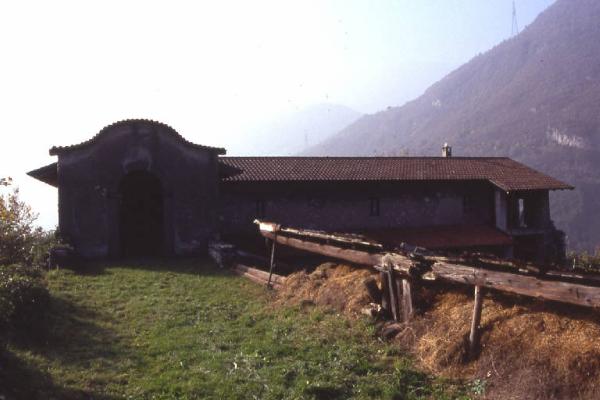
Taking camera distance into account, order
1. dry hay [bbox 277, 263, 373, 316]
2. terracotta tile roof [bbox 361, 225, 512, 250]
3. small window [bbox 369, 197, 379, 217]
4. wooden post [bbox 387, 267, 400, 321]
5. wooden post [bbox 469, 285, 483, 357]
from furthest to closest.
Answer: small window [bbox 369, 197, 379, 217] → terracotta tile roof [bbox 361, 225, 512, 250] → dry hay [bbox 277, 263, 373, 316] → wooden post [bbox 387, 267, 400, 321] → wooden post [bbox 469, 285, 483, 357]

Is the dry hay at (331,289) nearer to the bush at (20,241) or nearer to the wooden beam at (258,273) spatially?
the wooden beam at (258,273)

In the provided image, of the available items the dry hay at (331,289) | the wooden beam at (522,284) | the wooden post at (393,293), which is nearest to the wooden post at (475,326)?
the wooden beam at (522,284)

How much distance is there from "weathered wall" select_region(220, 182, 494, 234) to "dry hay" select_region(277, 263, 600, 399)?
17768mm

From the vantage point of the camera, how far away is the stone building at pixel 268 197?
2116cm

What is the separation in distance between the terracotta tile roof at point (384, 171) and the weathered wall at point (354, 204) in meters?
0.50

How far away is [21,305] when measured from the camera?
978 centimetres

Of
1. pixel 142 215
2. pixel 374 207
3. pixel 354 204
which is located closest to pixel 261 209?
pixel 354 204

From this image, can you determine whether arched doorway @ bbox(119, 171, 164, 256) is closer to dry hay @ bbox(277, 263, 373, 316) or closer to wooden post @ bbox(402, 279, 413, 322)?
dry hay @ bbox(277, 263, 373, 316)

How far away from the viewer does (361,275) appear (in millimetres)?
11656

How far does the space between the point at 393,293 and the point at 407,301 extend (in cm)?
41

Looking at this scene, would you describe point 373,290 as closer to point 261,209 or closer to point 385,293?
point 385,293

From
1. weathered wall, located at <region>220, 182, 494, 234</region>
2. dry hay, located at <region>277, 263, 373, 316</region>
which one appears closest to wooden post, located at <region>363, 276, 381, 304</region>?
dry hay, located at <region>277, 263, 373, 316</region>

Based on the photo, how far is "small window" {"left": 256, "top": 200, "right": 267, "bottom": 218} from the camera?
26.7 meters

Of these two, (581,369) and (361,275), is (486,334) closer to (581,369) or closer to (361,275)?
(581,369)
